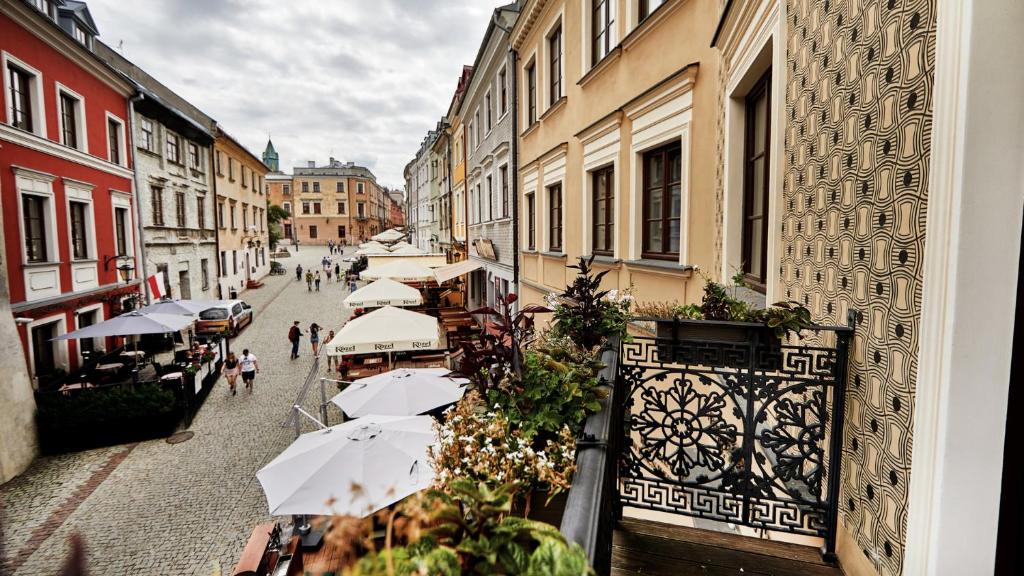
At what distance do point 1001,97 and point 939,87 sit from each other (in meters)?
0.20

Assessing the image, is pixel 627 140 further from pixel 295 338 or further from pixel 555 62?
pixel 295 338

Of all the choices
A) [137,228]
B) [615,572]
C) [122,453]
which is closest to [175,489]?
[122,453]

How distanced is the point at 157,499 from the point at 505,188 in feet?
37.8

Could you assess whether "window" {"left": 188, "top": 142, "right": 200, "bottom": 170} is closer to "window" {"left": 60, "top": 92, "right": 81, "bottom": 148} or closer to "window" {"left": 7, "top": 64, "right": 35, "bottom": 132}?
"window" {"left": 60, "top": 92, "right": 81, "bottom": 148}

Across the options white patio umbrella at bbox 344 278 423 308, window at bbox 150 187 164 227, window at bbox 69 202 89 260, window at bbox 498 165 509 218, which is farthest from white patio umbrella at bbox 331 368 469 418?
window at bbox 150 187 164 227

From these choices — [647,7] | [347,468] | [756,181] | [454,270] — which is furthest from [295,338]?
[756,181]

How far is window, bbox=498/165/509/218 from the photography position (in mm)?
15406

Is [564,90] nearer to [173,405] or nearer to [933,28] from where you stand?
[933,28]

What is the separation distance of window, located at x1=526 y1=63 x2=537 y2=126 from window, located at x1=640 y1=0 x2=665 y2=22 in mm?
5535

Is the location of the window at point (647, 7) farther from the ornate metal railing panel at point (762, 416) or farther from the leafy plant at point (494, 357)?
the leafy plant at point (494, 357)

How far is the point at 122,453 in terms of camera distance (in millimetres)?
9781

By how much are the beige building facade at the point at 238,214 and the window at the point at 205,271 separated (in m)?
1.39

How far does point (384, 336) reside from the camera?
35.1ft

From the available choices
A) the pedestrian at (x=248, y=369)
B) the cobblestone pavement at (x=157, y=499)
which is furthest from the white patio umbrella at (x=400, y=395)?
the pedestrian at (x=248, y=369)
